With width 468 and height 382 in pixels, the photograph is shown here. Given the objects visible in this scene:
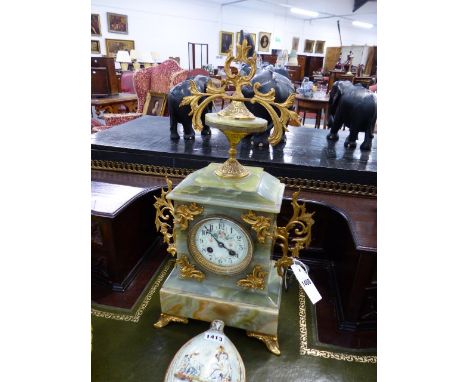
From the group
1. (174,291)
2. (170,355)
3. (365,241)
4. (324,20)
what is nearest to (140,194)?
(174,291)

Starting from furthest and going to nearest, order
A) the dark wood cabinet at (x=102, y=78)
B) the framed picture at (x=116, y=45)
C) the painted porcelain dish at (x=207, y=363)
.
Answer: the framed picture at (x=116, y=45) < the dark wood cabinet at (x=102, y=78) < the painted porcelain dish at (x=207, y=363)

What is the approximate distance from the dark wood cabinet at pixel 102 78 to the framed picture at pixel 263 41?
19.9ft

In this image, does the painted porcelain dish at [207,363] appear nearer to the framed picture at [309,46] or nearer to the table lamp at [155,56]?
the table lamp at [155,56]

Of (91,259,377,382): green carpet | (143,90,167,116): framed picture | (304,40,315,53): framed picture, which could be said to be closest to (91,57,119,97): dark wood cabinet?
(143,90,167,116): framed picture

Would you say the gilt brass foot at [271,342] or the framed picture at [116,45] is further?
the framed picture at [116,45]

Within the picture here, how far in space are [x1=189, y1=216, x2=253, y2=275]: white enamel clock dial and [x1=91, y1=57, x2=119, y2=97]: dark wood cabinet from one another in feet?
10.2

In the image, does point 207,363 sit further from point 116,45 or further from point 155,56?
point 155,56

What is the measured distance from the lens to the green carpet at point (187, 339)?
43.0 inches

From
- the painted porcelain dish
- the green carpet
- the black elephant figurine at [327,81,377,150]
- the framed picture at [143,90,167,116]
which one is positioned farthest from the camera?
the framed picture at [143,90,167,116]

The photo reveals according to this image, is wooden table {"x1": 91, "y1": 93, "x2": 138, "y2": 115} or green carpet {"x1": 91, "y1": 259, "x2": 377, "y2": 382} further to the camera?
wooden table {"x1": 91, "y1": 93, "x2": 138, "y2": 115}

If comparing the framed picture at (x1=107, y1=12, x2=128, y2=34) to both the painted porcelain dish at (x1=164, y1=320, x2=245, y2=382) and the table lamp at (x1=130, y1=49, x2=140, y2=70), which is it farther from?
the painted porcelain dish at (x1=164, y1=320, x2=245, y2=382)

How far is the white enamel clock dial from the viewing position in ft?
3.41

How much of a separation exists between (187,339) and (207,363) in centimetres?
38

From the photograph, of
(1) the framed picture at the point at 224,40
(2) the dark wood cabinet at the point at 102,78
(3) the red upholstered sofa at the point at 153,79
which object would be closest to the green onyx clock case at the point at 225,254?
(3) the red upholstered sofa at the point at 153,79
